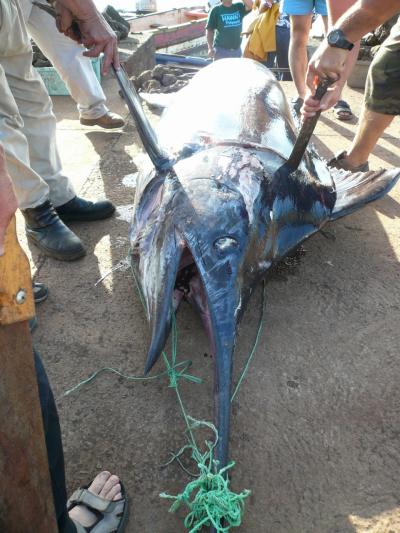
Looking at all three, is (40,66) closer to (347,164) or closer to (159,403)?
(347,164)

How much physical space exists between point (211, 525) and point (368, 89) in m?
2.91

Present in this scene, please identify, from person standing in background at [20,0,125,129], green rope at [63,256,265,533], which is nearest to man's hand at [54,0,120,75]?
person standing in background at [20,0,125,129]

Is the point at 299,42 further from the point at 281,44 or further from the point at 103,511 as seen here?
the point at 103,511

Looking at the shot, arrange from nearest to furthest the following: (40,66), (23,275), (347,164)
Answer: (23,275)
(347,164)
(40,66)

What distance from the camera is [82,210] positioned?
2809 mm

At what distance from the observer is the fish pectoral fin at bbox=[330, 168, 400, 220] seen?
8.14 ft

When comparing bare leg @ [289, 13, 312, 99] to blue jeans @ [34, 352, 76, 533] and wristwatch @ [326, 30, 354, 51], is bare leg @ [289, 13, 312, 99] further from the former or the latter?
blue jeans @ [34, 352, 76, 533]

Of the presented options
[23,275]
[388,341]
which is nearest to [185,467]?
[23,275]

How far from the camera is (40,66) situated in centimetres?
524

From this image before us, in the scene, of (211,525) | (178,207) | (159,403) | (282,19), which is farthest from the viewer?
(282,19)

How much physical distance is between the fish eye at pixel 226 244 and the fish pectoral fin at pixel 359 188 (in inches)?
35.9

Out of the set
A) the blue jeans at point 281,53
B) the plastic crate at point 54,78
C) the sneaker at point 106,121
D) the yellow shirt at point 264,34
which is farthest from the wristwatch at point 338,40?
the blue jeans at point 281,53

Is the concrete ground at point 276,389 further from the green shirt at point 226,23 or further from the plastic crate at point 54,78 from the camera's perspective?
the green shirt at point 226,23

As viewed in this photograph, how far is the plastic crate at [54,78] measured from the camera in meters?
5.07
